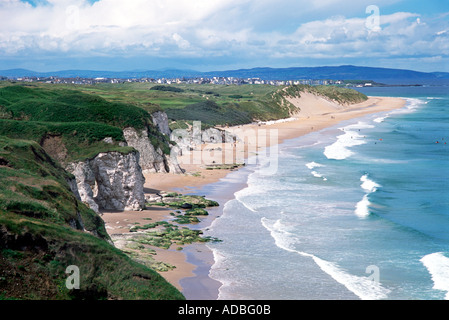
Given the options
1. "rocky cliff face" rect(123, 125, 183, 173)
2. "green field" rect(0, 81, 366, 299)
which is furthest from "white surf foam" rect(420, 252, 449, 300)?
"rocky cliff face" rect(123, 125, 183, 173)

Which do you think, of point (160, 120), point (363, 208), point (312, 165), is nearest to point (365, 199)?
point (363, 208)

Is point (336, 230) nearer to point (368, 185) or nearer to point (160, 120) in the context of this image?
point (368, 185)

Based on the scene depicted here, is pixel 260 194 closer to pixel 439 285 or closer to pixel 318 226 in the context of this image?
pixel 318 226

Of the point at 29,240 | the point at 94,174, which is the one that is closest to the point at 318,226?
the point at 94,174

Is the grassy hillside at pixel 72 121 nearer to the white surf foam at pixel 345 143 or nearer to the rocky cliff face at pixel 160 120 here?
the rocky cliff face at pixel 160 120

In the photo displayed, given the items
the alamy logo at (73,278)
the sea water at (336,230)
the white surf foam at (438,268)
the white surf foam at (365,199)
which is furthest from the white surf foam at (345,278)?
the alamy logo at (73,278)

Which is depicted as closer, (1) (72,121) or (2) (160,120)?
(1) (72,121)

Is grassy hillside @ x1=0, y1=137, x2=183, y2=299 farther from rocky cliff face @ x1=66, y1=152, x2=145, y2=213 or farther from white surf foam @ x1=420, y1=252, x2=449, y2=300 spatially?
rocky cliff face @ x1=66, y1=152, x2=145, y2=213
